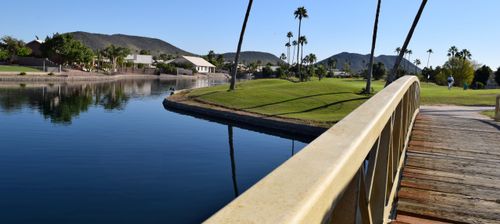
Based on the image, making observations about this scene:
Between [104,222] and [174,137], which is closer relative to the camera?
[104,222]

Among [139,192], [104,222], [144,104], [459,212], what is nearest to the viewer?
[459,212]

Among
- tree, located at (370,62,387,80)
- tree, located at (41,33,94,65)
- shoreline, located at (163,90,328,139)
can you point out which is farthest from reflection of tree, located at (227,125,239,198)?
tree, located at (370,62,387,80)

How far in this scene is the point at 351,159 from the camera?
5.84 feet

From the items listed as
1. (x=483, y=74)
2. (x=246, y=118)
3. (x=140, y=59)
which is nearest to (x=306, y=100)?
(x=246, y=118)

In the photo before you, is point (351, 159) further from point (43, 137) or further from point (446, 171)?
point (43, 137)

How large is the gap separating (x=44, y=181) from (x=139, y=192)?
3468 millimetres

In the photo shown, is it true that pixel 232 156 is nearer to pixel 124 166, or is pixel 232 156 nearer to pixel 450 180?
pixel 124 166

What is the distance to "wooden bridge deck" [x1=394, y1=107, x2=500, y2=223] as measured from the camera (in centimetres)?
462

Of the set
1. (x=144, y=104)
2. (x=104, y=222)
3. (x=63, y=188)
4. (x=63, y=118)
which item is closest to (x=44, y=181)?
(x=63, y=188)

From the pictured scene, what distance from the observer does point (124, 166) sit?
17.0 meters

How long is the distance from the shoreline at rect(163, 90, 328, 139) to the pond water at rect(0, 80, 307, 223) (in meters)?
1.31

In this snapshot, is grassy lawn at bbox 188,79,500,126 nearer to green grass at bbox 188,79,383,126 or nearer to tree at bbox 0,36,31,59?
green grass at bbox 188,79,383,126

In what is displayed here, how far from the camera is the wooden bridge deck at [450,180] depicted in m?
4.62

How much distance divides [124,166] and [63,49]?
284 ft
